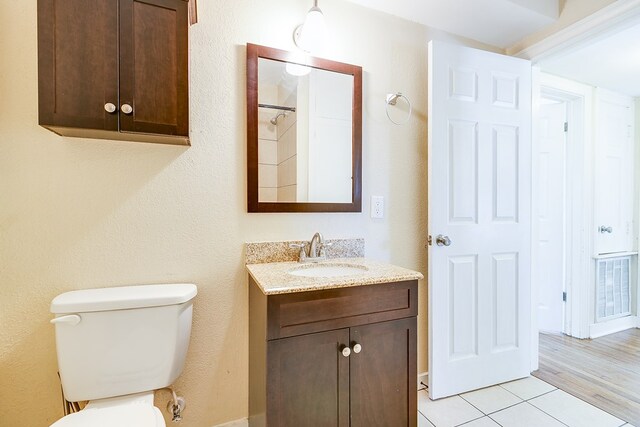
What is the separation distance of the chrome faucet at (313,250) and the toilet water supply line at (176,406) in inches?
31.1

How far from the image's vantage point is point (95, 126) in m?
1.09

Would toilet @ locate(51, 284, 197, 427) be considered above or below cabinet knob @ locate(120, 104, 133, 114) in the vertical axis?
below

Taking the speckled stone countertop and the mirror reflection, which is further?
the mirror reflection

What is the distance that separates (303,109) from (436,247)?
107 cm

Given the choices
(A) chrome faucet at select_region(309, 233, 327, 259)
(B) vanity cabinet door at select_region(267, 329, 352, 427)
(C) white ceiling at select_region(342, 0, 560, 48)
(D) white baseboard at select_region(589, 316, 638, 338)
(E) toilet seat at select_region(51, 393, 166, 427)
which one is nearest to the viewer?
(E) toilet seat at select_region(51, 393, 166, 427)

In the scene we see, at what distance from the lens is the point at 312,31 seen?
148 centimetres

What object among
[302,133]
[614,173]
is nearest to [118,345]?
[302,133]

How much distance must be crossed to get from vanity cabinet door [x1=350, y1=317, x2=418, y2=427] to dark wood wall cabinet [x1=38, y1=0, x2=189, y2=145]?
1.10 metres

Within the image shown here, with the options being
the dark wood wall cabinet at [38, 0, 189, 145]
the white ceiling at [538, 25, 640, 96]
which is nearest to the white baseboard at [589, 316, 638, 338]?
the white ceiling at [538, 25, 640, 96]

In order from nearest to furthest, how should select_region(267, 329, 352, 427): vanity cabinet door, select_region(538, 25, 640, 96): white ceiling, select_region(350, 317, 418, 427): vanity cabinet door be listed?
1. select_region(267, 329, 352, 427): vanity cabinet door
2. select_region(350, 317, 418, 427): vanity cabinet door
3. select_region(538, 25, 640, 96): white ceiling

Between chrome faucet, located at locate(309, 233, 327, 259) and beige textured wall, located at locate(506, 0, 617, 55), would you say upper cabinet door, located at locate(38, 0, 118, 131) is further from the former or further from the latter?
beige textured wall, located at locate(506, 0, 617, 55)

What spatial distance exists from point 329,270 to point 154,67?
1.13 metres

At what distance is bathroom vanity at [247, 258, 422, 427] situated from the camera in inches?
42.4

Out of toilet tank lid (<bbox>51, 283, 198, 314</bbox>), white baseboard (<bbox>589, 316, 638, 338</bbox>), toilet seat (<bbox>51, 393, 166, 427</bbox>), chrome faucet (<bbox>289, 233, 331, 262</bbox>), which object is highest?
chrome faucet (<bbox>289, 233, 331, 262</bbox>)
